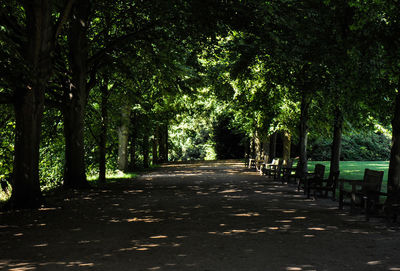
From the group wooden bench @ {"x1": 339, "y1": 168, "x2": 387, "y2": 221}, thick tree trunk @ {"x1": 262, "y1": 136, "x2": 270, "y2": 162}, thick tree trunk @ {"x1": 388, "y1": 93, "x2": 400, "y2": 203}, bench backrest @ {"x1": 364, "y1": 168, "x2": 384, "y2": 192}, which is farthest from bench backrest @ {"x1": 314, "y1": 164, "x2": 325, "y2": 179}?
thick tree trunk @ {"x1": 262, "y1": 136, "x2": 270, "y2": 162}

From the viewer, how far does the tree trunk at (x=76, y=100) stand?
16281 mm

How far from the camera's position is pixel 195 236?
314 inches

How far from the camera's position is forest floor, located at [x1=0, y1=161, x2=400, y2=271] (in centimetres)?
617

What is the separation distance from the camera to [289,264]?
6016 mm

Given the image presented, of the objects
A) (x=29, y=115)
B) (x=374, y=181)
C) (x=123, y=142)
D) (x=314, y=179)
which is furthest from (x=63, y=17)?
(x=123, y=142)

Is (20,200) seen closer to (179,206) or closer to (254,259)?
(179,206)

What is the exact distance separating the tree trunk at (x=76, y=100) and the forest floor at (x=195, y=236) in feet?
11.5

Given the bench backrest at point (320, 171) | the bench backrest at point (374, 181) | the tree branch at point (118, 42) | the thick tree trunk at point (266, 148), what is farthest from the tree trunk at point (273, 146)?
the bench backrest at point (374, 181)

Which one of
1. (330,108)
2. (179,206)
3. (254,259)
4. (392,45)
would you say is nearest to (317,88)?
(330,108)

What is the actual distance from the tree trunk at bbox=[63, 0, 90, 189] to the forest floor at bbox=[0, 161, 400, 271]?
3.51 m

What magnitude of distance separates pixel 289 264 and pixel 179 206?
6.35 m

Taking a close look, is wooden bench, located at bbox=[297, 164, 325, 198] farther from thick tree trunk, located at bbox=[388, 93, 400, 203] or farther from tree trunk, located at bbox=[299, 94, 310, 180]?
tree trunk, located at bbox=[299, 94, 310, 180]

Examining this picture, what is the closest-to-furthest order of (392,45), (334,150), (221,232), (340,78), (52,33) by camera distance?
1. (221,232)
2. (392,45)
3. (340,78)
4. (52,33)
5. (334,150)

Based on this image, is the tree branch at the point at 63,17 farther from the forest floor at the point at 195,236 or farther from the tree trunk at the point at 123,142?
the tree trunk at the point at 123,142
